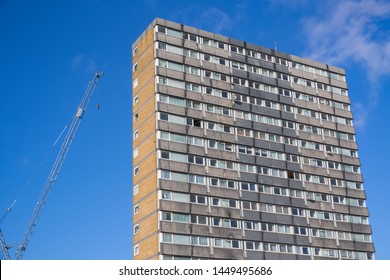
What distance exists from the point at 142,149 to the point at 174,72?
13.2m

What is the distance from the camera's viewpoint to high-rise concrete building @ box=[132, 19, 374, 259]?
8988 centimetres

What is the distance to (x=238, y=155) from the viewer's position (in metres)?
98.1

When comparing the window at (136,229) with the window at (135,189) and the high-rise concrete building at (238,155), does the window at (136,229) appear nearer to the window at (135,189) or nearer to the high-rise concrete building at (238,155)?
the high-rise concrete building at (238,155)

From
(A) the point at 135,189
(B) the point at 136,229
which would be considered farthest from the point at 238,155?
(B) the point at 136,229

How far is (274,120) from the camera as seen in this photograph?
106 meters

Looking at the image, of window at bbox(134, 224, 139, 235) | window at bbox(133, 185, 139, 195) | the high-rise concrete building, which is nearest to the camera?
the high-rise concrete building

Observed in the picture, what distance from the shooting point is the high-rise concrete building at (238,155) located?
89875 millimetres

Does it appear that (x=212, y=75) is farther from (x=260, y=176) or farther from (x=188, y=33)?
(x=260, y=176)

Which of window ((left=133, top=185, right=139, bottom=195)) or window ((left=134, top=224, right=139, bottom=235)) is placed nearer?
window ((left=134, top=224, right=139, bottom=235))

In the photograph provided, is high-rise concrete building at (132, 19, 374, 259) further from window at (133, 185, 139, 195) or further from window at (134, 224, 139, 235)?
window at (134, 224, 139, 235)

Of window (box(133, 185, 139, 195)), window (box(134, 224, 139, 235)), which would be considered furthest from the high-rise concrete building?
window (box(134, 224, 139, 235))

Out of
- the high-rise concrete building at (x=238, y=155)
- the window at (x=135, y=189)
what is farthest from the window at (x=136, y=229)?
the window at (x=135, y=189)

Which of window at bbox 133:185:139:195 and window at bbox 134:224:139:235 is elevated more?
window at bbox 133:185:139:195
